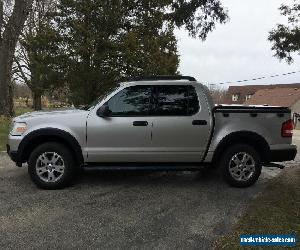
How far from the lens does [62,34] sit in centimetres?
2009

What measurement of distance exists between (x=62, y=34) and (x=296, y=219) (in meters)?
16.3

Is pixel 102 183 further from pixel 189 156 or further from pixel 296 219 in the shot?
pixel 296 219

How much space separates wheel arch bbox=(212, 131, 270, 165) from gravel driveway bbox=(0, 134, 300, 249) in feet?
2.01

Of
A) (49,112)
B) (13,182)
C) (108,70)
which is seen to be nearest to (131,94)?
(49,112)

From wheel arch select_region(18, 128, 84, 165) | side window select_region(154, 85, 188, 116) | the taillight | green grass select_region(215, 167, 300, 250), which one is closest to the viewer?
green grass select_region(215, 167, 300, 250)

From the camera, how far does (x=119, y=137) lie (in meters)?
7.38

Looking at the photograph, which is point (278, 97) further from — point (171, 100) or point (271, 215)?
point (271, 215)

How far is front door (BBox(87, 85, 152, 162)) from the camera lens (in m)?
7.38

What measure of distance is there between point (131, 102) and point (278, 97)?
64.9m

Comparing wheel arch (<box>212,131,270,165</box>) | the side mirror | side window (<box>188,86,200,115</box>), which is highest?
side window (<box>188,86,200,115</box>)

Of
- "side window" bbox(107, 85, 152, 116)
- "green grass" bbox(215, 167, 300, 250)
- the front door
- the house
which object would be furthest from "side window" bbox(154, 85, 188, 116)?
the house

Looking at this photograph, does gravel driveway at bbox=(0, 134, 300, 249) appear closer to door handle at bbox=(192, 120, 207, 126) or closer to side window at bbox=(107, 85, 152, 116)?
door handle at bbox=(192, 120, 207, 126)

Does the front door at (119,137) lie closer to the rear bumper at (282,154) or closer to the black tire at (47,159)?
the black tire at (47,159)

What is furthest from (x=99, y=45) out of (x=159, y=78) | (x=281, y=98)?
(x=281, y=98)
